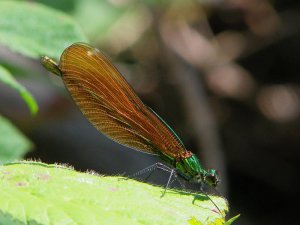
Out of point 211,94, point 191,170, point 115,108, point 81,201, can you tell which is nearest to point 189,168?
point 191,170

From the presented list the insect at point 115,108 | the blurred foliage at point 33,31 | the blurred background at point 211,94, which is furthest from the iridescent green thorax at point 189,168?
the blurred background at point 211,94

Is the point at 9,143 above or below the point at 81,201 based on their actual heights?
below

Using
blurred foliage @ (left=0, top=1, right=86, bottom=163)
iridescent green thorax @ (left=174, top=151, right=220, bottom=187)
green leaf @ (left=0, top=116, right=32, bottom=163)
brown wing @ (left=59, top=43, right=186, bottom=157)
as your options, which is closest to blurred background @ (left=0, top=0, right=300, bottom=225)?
green leaf @ (left=0, top=116, right=32, bottom=163)

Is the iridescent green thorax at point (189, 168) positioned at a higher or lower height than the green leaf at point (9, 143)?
higher

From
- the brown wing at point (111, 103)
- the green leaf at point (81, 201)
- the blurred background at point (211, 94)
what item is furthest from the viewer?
the blurred background at point (211, 94)

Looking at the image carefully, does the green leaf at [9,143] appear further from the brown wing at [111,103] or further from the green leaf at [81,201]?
the green leaf at [81,201]

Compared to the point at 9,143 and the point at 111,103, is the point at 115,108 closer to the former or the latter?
the point at 111,103

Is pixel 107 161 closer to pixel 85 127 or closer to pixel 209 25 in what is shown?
pixel 85 127

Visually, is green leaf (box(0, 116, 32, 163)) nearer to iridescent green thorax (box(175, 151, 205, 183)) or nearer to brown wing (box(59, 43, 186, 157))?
brown wing (box(59, 43, 186, 157))
